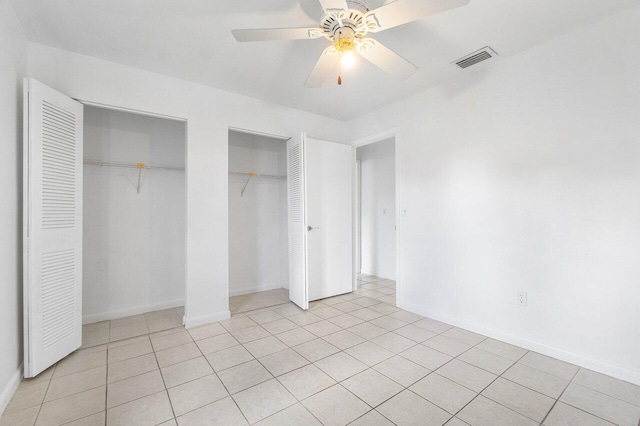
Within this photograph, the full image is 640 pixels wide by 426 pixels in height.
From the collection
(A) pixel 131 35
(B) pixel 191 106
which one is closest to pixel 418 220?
(B) pixel 191 106

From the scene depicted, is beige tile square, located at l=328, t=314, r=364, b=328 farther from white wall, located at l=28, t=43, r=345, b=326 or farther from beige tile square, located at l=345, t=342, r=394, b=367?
white wall, located at l=28, t=43, r=345, b=326

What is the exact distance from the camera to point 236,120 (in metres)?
3.33

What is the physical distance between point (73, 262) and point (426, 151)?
3.60 m

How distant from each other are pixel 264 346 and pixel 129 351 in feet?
3.86

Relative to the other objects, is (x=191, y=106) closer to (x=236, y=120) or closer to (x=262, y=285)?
(x=236, y=120)

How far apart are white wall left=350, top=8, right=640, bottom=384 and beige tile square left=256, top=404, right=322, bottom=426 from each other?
1.98m

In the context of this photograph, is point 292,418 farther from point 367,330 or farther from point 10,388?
point 10,388

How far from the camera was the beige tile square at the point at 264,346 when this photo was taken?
2.44m

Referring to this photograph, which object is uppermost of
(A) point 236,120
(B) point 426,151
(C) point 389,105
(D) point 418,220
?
(C) point 389,105

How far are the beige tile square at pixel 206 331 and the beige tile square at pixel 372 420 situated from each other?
175cm

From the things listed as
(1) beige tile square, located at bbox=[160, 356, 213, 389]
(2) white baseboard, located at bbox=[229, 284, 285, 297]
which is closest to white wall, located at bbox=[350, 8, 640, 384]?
(2) white baseboard, located at bbox=[229, 284, 285, 297]

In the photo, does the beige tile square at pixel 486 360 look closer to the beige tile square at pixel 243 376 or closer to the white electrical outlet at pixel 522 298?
the white electrical outlet at pixel 522 298

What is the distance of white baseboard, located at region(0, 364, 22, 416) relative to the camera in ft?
5.59

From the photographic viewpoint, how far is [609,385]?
6.37 ft
